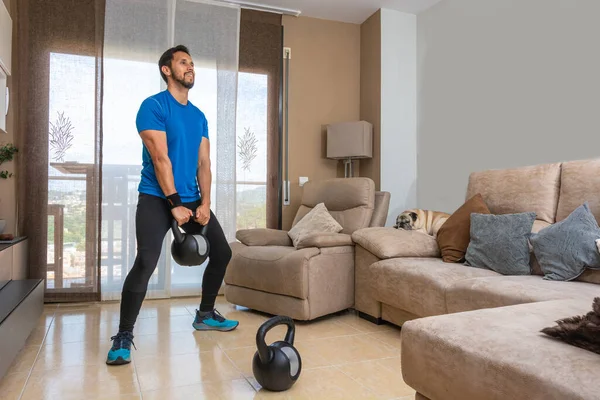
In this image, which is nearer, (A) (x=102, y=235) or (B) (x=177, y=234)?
(B) (x=177, y=234)

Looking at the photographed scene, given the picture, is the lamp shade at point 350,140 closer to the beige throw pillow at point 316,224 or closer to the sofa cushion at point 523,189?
the beige throw pillow at point 316,224

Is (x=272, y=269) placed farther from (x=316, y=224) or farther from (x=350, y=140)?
(x=350, y=140)

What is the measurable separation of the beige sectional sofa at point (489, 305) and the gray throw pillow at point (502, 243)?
0.08 meters

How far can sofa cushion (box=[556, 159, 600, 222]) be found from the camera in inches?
90.5

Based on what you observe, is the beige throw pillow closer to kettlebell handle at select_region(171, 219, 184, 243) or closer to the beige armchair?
the beige armchair

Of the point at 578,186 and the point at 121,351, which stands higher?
the point at 578,186

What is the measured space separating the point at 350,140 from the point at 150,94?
69.5 inches

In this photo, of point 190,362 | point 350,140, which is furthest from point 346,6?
point 190,362

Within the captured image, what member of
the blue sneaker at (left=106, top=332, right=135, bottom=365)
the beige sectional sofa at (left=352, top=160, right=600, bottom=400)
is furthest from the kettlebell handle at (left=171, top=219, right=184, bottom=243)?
the beige sectional sofa at (left=352, top=160, right=600, bottom=400)

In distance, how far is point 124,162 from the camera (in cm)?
372

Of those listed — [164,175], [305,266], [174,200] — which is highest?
[164,175]

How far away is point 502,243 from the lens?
95.7 inches

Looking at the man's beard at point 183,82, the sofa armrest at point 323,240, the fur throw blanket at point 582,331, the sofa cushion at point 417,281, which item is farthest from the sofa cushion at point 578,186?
the man's beard at point 183,82

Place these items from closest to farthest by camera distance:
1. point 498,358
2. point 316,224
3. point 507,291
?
point 498,358 → point 507,291 → point 316,224
